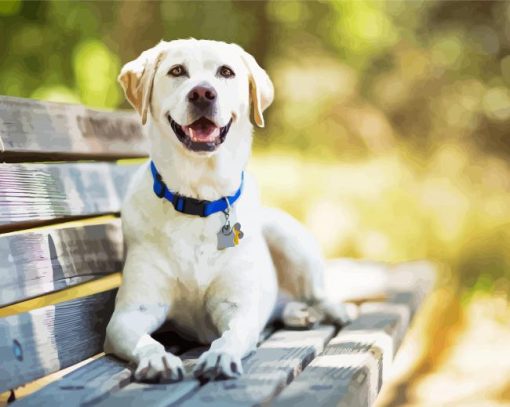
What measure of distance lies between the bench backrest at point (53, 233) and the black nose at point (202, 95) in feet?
1.77

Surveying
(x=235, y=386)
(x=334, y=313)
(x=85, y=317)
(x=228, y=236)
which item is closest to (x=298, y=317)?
(x=334, y=313)

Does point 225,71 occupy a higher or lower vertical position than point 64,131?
higher

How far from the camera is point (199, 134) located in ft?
6.78

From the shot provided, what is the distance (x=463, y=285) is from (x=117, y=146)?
3249 mm

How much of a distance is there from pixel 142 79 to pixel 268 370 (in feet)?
3.08

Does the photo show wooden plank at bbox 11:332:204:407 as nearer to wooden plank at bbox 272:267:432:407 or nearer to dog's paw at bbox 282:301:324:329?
wooden plank at bbox 272:267:432:407

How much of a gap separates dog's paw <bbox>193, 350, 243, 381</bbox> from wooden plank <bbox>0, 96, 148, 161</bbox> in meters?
0.84

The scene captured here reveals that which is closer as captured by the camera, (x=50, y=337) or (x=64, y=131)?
(x=50, y=337)

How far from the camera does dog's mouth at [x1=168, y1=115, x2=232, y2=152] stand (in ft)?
6.72

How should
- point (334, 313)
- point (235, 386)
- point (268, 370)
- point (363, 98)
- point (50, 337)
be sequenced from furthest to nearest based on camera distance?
point (363, 98), point (334, 313), point (50, 337), point (268, 370), point (235, 386)

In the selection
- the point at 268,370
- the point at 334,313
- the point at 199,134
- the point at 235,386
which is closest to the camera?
the point at 235,386

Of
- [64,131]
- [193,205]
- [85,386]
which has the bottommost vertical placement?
[85,386]

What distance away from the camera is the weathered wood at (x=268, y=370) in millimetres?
1567

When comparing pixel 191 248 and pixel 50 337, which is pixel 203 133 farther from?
pixel 50 337
